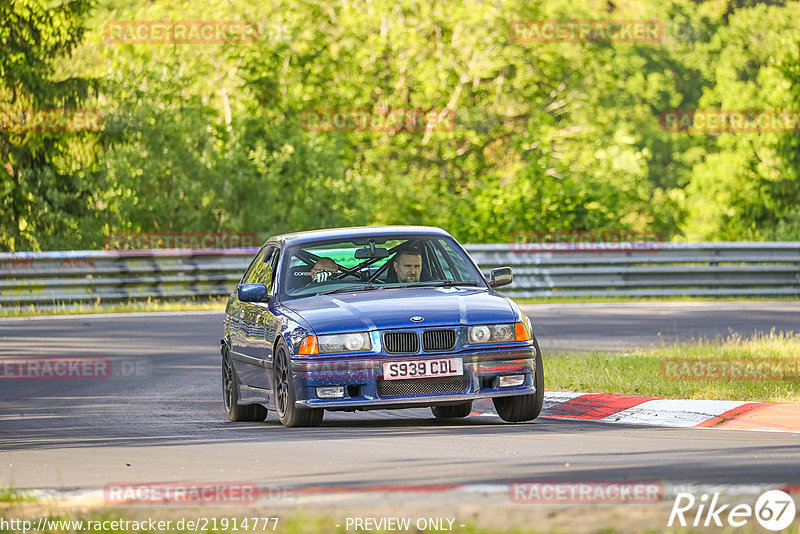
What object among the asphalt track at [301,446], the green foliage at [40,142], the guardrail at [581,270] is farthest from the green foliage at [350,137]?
the asphalt track at [301,446]

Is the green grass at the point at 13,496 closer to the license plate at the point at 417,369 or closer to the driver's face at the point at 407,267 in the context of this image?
the license plate at the point at 417,369

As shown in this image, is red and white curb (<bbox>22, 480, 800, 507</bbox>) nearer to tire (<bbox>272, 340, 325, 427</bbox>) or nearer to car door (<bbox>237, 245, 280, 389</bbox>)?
tire (<bbox>272, 340, 325, 427</bbox>)

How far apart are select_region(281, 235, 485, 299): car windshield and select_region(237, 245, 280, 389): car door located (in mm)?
242

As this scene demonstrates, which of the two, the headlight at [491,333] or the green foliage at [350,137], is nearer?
the headlight at [491,333]

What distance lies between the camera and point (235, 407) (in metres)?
12.3

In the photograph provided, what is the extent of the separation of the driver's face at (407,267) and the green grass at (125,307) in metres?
13.7

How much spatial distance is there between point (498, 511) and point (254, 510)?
1090 millimetres

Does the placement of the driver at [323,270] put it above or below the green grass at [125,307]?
above

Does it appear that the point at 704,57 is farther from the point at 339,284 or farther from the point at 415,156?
the point at 339,284

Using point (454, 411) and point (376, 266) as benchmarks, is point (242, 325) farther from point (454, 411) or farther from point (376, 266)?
point (454, 411)

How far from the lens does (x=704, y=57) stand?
77.1m

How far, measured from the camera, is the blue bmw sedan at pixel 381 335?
1051 cm

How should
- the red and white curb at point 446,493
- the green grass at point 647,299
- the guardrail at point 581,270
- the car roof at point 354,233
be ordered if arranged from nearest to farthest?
the red and white curb at point 446,493, the car roof at point 354,233, the guardrail at point 581,270, the green grass at point 647,299

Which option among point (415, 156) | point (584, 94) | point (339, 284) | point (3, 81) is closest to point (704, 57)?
A: point (584, 94)
